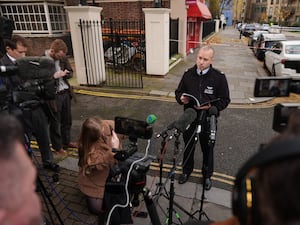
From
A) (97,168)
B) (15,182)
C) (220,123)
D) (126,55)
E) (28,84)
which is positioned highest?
(15,182)

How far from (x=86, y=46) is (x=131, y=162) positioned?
6.97 m

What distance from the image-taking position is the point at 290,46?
364 inches

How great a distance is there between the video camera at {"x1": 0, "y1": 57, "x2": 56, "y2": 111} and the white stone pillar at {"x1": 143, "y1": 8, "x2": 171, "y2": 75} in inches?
262

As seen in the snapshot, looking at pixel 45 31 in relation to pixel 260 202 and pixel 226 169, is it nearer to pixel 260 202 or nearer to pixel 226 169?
pixel 226 169

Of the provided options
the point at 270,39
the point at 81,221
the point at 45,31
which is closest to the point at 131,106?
the point at 81,221

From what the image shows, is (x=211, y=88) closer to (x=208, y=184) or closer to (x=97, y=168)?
(x=208, y=184)

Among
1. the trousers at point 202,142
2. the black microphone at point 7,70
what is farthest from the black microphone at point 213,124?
the black microphone at point 7,70

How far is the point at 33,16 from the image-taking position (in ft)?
41.3

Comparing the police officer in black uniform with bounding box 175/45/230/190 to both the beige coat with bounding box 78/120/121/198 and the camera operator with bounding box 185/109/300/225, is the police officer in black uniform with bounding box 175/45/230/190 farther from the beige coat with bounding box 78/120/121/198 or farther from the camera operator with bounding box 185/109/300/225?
the camera operator with bounding box 185/109/300/225

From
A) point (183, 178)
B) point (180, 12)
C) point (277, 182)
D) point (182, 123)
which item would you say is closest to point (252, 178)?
point (277, 182)

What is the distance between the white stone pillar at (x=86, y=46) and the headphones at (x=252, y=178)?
7580 mm

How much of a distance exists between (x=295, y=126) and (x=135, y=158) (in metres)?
1.09

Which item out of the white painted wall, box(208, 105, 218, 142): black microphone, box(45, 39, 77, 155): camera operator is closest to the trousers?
box(208, 105, 218, 142): black microphone

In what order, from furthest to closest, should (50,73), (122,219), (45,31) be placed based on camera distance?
1. (45,31)
2. (50,73)
3. (122,219)
